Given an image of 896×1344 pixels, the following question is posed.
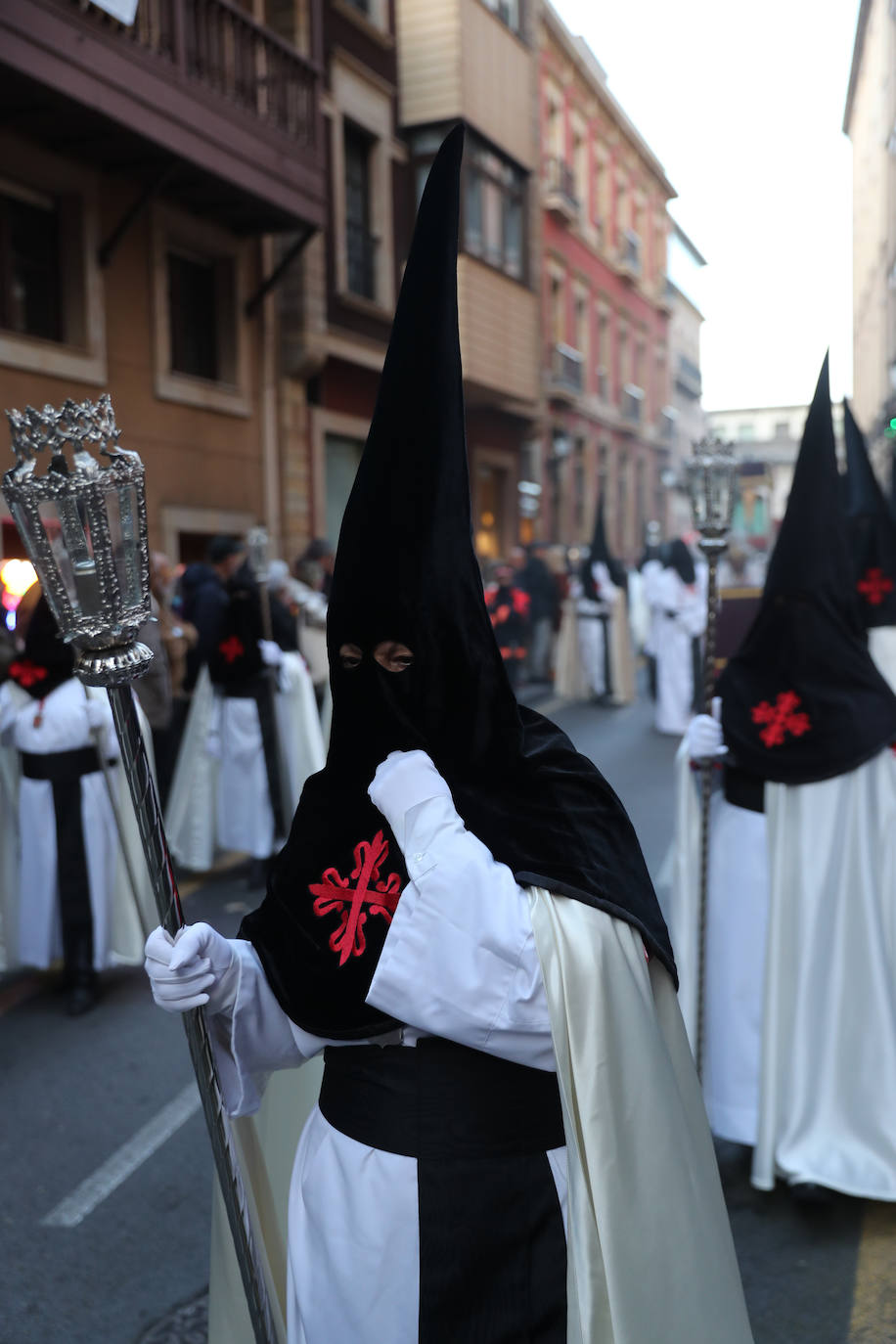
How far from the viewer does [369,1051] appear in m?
2.00

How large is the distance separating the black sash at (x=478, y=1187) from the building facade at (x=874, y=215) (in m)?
20.7

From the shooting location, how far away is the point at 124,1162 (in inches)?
161

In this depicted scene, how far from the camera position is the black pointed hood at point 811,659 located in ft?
11.7

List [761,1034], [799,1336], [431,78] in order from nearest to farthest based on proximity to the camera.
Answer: [799,1336]
[761,1034]
[431,78]

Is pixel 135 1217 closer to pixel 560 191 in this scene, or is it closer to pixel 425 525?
pixel 425 525

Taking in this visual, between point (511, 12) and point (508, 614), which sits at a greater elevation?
point (511, 12)

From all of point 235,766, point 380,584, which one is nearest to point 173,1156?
point 380,584

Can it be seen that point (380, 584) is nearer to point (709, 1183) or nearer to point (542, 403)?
point (709, 1183)

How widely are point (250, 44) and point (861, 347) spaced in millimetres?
34596

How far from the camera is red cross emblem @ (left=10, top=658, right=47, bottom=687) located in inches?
216

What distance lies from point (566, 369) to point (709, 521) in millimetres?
25326

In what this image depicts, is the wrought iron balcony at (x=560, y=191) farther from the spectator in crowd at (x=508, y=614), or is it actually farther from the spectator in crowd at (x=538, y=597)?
the spectator in crowd at (x=508, y=614)

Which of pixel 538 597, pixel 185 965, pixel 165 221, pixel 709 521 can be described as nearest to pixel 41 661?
pixel 709 521

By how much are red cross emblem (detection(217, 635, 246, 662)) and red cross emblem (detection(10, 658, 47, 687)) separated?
2147 mm
